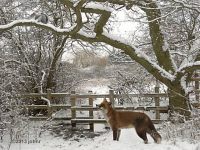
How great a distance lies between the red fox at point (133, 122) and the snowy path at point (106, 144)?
23cm

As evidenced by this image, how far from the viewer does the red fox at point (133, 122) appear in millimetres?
10445

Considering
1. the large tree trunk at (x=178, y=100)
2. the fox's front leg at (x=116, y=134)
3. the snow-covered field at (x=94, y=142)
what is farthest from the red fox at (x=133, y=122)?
the large tree trunk at (x=178, y=100)

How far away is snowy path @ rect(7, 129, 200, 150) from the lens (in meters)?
9.63

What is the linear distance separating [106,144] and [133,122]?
954mm

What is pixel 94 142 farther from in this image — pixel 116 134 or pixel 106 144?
pixel 106 144

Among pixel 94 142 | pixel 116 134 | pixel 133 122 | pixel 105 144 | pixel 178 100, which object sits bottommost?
pixel 94 142

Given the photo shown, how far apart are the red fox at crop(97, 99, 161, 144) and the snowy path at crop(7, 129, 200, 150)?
23 cm

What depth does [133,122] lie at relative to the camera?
10711 mm

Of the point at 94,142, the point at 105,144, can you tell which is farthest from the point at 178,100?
the point at 105,144

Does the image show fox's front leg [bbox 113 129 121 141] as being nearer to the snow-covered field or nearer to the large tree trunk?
the snow-covered field

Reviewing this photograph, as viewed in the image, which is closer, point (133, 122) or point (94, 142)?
point (133, 122)

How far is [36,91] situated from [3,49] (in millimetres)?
2314

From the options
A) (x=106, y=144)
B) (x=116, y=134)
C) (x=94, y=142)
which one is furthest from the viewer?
(x=94, y=142)

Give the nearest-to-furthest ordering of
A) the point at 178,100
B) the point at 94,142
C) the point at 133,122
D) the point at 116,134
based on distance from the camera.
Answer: the point at 133,122
the point at 116,134
the point at 94,142
the point at 178,100
